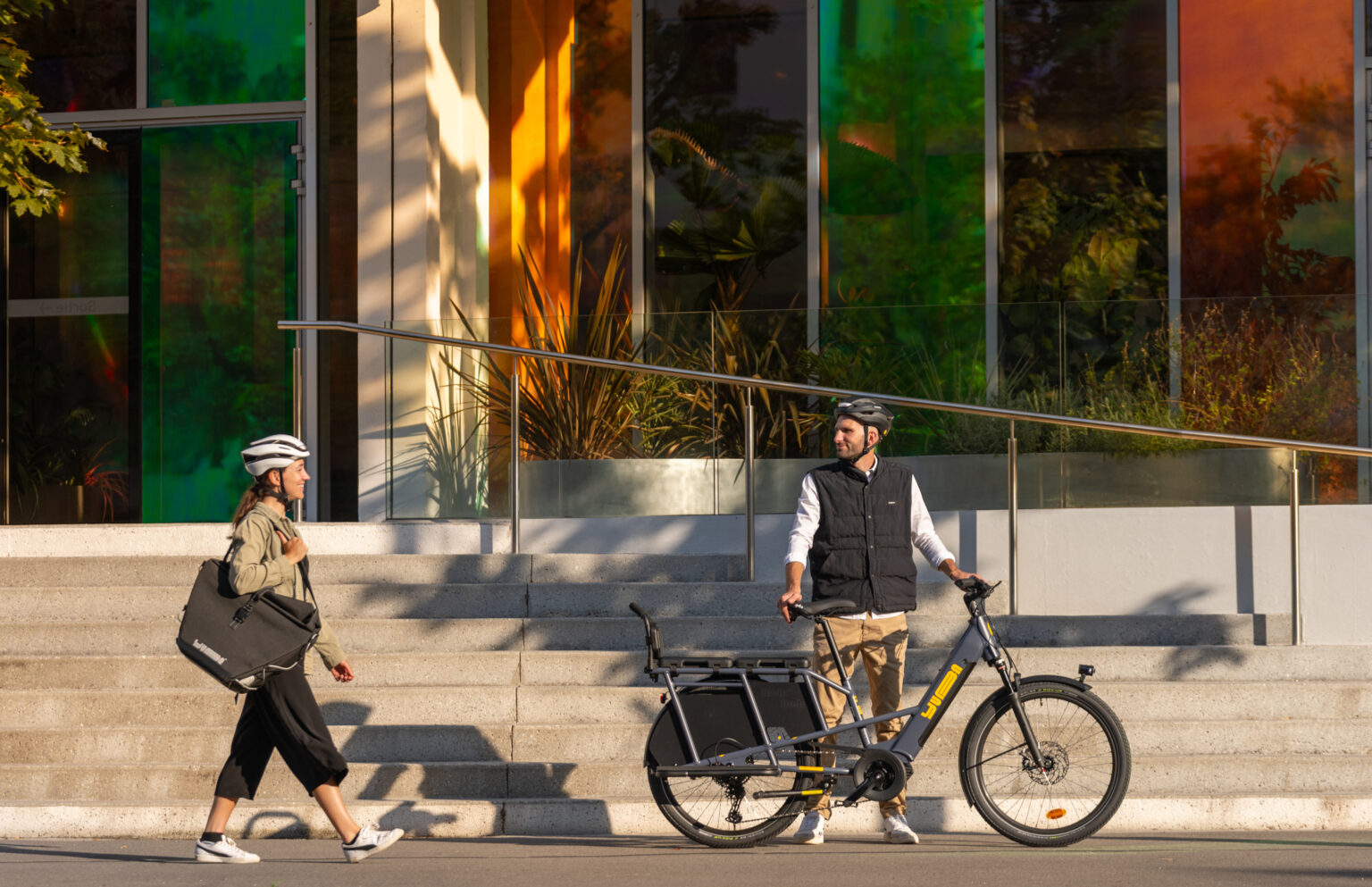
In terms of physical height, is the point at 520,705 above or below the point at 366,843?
above

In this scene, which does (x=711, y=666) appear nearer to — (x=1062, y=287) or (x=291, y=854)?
(x=291, y=854)

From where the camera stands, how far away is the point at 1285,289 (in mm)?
12188

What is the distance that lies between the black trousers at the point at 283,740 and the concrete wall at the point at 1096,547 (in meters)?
3.47

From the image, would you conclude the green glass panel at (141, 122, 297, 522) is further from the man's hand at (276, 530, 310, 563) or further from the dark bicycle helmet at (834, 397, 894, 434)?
the dark bicycle helmet at (834, 397, 894, 434)

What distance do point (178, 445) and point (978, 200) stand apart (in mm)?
7133

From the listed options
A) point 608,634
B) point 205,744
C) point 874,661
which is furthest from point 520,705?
point 874,661

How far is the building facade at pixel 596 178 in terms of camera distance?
11.8 metres

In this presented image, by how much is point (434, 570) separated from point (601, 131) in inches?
225

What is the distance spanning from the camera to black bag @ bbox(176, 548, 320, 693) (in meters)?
5.62

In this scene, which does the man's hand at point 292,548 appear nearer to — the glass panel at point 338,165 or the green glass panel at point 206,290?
the glass panel at point 338,165

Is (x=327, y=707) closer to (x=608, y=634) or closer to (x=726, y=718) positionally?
(x=608, y=634)

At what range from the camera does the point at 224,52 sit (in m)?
12.2

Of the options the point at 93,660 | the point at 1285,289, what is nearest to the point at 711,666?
the point at 93,660

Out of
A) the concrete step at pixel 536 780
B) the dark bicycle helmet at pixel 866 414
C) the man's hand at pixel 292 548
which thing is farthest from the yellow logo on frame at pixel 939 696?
the man's hand at pixel 292 548
